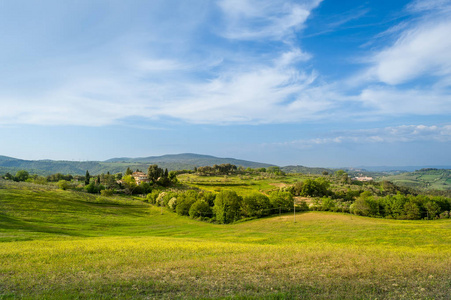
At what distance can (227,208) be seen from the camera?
8162cm

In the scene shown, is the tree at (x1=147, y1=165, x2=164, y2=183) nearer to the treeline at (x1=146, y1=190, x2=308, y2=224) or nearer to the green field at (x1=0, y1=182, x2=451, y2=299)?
the treeline at (x1=146, y1=190, x2=308, y2=224)

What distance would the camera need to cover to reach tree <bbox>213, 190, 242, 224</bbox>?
80.6 m

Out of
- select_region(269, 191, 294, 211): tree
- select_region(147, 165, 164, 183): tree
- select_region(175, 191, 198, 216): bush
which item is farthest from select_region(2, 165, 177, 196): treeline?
select_region(269, 191, 294, 211): tree

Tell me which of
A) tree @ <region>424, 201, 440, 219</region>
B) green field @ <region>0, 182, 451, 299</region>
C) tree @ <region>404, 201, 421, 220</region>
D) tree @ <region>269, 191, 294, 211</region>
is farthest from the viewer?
tree @ <region>269, 191, 294, 211</region>

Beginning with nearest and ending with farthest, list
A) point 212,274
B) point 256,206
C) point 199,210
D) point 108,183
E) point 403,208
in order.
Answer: point 212,274
point 403,208
point 256,206
point 199,210
point 108,183

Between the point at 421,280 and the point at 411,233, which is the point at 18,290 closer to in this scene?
the point at 421,280

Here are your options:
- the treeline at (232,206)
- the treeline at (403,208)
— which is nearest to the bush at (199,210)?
the treeline at (232,206)

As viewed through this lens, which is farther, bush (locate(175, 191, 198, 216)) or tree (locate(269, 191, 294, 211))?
bush (locate(175, 191, 198, 216))

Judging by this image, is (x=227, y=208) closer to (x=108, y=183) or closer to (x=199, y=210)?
(x=199, y=210)

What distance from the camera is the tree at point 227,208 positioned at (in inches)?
3172

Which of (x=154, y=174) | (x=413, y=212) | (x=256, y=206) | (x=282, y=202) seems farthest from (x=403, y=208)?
(x=154, y=174)

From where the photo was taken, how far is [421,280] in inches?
604

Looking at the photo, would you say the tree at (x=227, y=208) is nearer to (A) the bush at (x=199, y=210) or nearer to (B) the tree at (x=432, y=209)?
(A) the bush at (x=199, y=210)

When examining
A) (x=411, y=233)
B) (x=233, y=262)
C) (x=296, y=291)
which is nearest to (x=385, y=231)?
(x=411, y=233)
